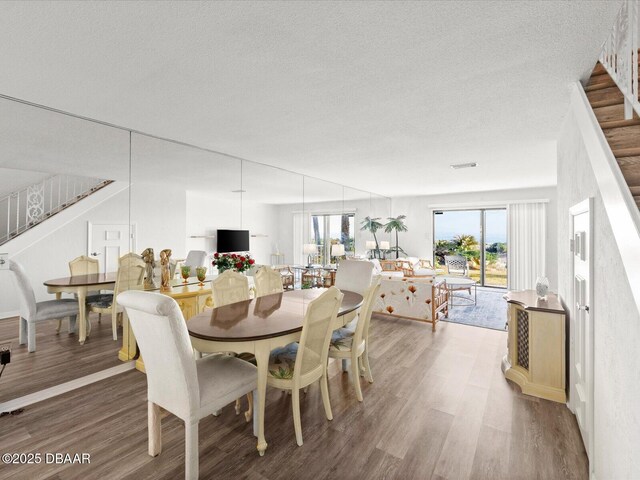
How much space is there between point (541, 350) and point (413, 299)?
2062 mm

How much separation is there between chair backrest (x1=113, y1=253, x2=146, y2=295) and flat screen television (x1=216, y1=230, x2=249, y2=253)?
0.97 m

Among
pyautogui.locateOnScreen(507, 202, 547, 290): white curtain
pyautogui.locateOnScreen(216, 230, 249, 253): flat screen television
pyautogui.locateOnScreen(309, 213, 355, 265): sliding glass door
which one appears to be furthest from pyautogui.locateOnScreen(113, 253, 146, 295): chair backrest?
pyautogui.locateOnScreen(507, 202, 547, 290): white curtain

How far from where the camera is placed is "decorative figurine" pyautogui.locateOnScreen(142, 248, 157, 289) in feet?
10.5

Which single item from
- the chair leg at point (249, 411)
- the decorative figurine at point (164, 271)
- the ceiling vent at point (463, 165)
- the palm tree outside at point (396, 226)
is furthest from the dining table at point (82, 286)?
the palm tree outside at point (396, 226)

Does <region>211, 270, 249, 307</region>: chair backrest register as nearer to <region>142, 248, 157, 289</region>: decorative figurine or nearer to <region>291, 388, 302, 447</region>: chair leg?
<region>142, 248, 157, 289</region>: decorative figurine

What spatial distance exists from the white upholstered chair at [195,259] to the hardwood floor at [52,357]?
957 mm

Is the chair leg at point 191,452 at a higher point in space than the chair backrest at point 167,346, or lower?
lower

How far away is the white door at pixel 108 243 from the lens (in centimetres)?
279

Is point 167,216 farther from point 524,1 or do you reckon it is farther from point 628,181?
point 628,181

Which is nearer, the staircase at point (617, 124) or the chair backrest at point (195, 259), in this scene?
the staircase at point (617, 124)

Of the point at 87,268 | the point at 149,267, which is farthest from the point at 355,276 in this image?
the point at 87,268

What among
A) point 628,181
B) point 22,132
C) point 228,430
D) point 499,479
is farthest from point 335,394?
point 22,132

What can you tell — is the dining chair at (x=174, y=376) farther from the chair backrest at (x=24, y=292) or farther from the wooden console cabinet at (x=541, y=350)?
the wooden console cabinet at (x=541, y=350)

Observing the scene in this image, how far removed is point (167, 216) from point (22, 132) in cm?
133
